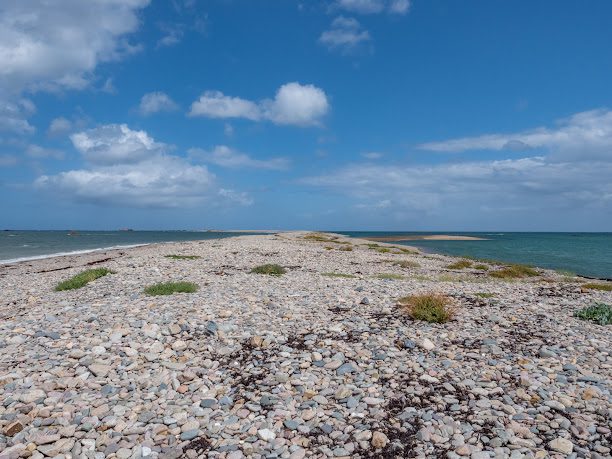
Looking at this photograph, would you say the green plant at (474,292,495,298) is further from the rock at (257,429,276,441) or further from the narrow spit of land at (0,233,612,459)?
the rock at (257,429,276,441)

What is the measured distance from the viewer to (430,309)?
39.2 feet

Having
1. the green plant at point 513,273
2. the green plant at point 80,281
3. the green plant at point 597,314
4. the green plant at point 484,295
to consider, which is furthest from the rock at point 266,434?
the green plant at point 513,273

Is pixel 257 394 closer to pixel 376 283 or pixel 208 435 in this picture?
pixel 208 435

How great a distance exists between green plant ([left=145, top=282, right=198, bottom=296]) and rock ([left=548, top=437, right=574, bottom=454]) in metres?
12.3

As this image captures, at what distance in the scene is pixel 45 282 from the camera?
20766 mm

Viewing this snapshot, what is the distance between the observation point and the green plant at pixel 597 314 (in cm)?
1197

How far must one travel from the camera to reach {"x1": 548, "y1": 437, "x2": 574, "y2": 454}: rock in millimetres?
5906

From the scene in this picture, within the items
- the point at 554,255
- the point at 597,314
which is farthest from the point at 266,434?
the point at 554,255

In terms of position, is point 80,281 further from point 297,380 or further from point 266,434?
point 266,434

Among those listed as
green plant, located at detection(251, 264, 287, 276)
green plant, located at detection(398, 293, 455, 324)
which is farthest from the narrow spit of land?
green plant, located at detection(251, 264, 287, 276)

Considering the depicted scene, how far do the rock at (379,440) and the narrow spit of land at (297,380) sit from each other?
0.07 ft

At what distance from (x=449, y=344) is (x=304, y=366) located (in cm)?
368

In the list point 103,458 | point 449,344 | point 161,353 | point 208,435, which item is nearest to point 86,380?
point 161,353

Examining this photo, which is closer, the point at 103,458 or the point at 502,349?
the point at 103,458
